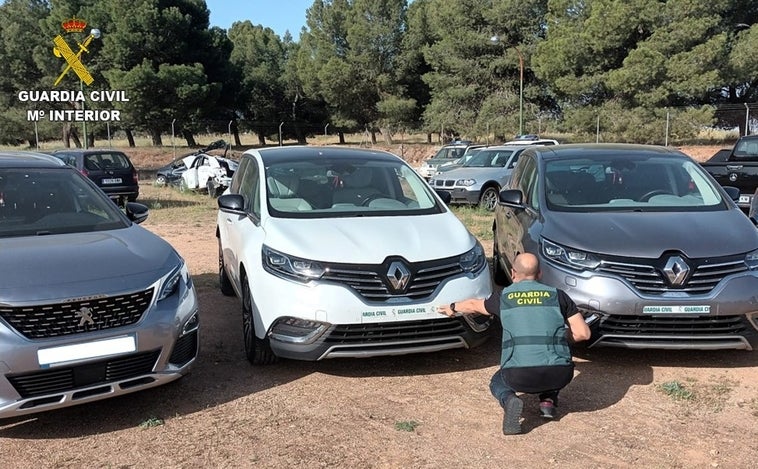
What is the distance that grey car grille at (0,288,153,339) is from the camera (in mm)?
3447

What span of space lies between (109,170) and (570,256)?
1411 centimetres

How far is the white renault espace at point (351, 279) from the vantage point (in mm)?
4305

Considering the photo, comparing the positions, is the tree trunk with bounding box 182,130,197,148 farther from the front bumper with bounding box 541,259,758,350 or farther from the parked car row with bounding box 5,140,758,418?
the front bumper with bounding box 541,259,758,350

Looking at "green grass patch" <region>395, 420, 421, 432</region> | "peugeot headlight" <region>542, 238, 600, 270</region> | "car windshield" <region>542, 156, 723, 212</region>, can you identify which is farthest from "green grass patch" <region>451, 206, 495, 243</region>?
"green grass patch" <region>395, 420, 421, 432</region>

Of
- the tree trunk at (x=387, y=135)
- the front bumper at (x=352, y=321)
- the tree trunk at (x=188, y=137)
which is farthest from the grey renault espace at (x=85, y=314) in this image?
the tree trunk at (x=387, y=135)

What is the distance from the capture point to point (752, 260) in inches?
186

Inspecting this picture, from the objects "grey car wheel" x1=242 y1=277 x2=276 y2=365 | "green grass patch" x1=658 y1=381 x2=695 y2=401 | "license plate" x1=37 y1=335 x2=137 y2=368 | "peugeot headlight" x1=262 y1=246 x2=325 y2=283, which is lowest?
"green grass patch" x1=658 y1=381 x2=695 y2=401

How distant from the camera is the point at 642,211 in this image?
545 cm

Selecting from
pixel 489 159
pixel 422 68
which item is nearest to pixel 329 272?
pixel 489 159

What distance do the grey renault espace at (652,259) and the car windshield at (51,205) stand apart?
11.0ft

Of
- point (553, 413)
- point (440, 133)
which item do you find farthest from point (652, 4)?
point (553, 413)

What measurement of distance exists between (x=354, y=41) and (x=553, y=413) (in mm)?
45033

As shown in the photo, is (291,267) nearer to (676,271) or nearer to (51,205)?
(51,205)

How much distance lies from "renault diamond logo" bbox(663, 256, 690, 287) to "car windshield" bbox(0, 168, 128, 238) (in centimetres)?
390
